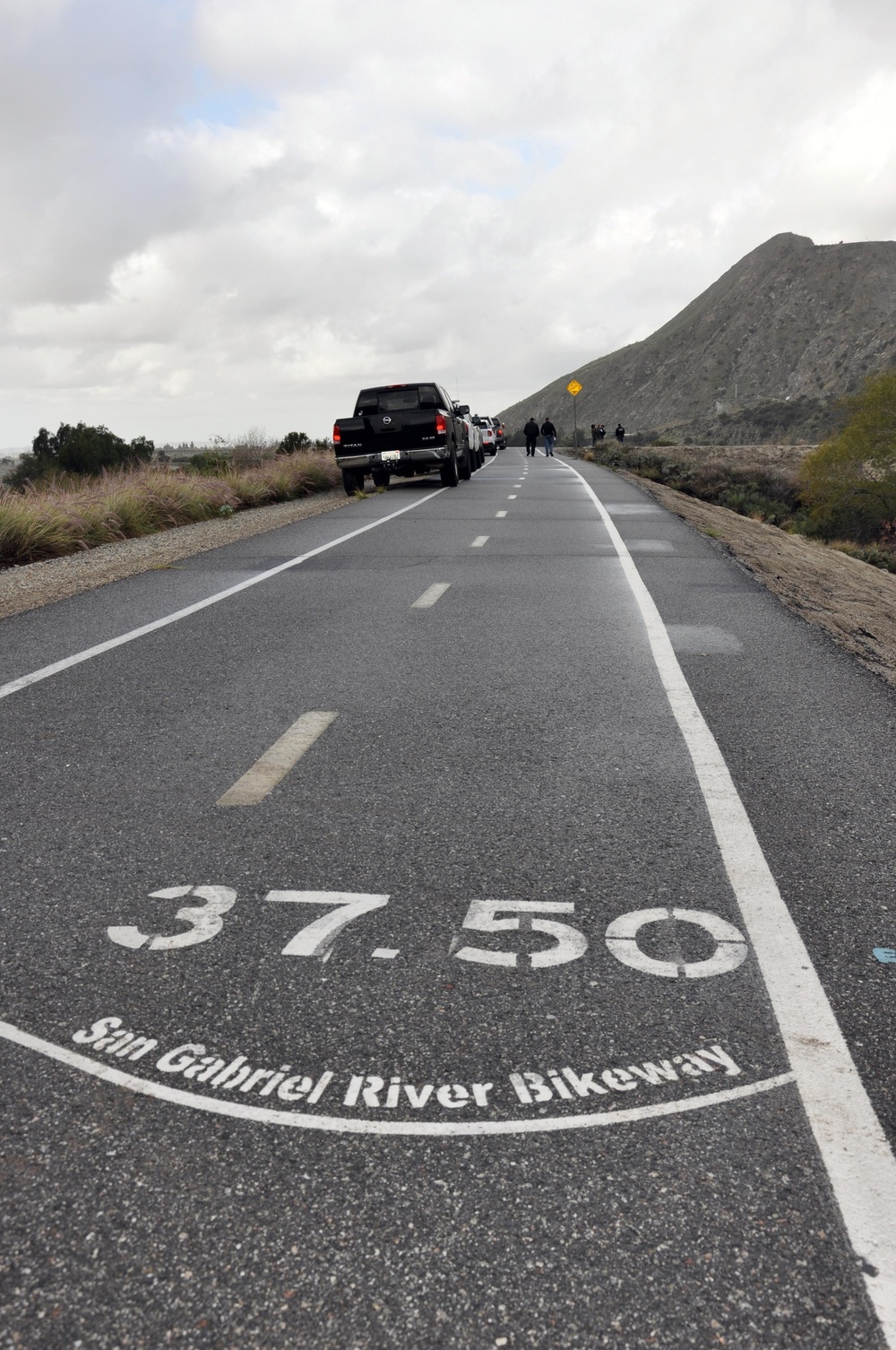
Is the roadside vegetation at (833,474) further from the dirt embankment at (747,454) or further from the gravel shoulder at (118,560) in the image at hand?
the gravel shoulder at (118,560)

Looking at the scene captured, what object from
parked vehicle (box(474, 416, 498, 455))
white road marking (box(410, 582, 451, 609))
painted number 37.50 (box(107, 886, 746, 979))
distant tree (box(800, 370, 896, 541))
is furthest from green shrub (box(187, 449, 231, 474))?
distant tree (box(800, 370, 896, 541))

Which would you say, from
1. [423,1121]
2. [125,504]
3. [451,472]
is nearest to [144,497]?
[125,504]

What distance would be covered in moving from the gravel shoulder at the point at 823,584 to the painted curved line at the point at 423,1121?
5.32m

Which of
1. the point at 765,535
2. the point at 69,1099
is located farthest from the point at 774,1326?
the point at 765,535

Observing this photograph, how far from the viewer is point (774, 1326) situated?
2.08 m

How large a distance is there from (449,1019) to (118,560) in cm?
1279

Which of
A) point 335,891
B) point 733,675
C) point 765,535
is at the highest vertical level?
point 335,891

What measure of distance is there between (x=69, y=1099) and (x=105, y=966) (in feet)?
2.29

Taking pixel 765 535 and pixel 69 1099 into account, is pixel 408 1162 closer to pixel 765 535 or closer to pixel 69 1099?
pixel 69 1099

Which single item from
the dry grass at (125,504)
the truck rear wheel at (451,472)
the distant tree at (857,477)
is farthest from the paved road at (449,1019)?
the distant tree at (857,477)

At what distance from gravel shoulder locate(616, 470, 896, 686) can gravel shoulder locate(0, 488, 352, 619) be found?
280 inches

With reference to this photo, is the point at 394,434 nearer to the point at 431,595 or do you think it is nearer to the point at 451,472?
the point at 451,472

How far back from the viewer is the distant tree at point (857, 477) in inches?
Answer: 2198

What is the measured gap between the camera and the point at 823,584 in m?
13.1
